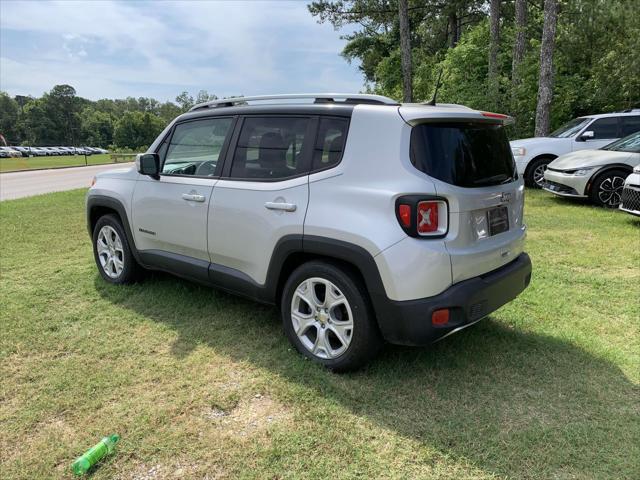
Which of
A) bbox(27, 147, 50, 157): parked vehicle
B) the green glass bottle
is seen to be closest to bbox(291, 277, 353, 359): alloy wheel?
the green glass bottle

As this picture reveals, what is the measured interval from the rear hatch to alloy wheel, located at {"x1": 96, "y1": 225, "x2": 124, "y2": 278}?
Answer: 3378 millimetres

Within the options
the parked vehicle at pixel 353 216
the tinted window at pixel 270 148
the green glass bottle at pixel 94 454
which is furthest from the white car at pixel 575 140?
the green glass bottle at pixel 94 454

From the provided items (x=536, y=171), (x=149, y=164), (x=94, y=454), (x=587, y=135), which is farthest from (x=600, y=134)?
(x=94, y=454)

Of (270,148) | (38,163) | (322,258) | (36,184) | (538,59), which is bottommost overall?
(38,163)

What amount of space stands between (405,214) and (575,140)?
9.48m

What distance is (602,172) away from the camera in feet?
28.6

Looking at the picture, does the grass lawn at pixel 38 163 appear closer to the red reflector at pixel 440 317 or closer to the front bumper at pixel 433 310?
the front bumper at pixel 433 310

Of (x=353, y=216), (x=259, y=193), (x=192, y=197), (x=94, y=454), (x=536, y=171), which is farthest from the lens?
(x=536, y=171)

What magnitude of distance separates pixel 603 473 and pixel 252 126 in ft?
10.1

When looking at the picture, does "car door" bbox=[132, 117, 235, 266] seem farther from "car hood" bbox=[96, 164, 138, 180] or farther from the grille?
the grille

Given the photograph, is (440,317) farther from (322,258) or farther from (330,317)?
(322,258)

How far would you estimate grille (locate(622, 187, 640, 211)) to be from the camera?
6.95 m

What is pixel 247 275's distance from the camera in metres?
3.63

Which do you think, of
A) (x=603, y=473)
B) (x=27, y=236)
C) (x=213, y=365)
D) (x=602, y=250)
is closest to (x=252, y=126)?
(x=213, y=365)
